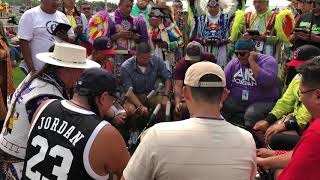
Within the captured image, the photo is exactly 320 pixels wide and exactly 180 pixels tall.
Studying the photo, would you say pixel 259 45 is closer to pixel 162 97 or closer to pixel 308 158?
pixel 162 97

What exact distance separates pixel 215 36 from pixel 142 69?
1808 millimetres

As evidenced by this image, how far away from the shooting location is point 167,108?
5.92m

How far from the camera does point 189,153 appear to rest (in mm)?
2066

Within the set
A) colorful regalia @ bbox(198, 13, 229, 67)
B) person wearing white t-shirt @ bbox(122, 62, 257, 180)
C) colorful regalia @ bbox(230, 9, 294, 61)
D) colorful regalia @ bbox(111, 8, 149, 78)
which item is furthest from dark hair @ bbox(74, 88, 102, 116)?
colorful regalia @ bbox(198, 13, 229, 67)

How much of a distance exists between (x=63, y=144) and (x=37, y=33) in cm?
328

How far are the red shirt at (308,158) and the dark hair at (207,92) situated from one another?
0.44 meters

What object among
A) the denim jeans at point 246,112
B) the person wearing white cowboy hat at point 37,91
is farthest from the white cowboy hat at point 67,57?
the denim jeans at point 246,112

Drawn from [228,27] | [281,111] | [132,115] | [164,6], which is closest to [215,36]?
[228,27]

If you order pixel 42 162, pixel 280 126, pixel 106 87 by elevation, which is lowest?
pixel 280 126

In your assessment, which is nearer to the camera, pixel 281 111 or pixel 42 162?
pixel 42 162

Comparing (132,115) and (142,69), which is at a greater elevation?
(142,69)

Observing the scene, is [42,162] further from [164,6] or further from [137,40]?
[164,6]

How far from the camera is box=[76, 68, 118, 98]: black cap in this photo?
2543 mm

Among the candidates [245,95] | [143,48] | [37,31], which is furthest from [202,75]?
[143,48]
